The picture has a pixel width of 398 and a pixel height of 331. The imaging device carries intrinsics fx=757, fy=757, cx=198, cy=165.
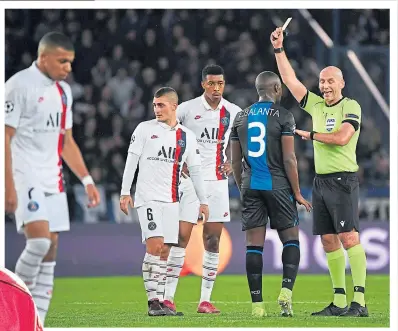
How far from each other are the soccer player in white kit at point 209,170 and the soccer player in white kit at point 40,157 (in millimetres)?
975

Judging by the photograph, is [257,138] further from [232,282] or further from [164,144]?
[232,282]

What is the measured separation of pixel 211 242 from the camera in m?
5.62

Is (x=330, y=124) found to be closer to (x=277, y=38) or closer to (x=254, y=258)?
(x=277, y=38)

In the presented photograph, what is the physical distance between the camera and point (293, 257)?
507 centimetres

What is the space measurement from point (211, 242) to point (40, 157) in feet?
5.19

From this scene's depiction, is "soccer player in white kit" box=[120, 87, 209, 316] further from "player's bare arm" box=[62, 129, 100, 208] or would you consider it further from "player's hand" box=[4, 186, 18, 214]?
"player's hand" box=[4, 186, 18, 214]

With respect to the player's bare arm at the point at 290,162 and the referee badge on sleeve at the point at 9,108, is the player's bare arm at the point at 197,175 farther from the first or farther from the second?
the referee badge on sleeve at the point at 9,108

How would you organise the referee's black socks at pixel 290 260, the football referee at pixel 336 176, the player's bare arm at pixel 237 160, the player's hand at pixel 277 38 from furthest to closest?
the player's hand at pixel 277 38 → the football referee at pixel 336 176 → the player's bare arm at pixel 237 160 → the referee's black socks at pixel 290 260

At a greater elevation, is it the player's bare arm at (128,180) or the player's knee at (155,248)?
the player's bare arm at (128,180)

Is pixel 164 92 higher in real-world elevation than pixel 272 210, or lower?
higher

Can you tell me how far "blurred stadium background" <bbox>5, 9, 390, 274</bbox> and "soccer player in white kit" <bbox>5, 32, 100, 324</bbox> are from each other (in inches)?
26.7

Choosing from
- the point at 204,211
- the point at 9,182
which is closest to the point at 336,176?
the point at 204,211

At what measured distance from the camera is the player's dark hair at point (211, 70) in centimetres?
562

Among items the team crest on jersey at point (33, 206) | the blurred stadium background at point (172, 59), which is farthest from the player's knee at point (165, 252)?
the team crest on jersey at point (33, 206)
